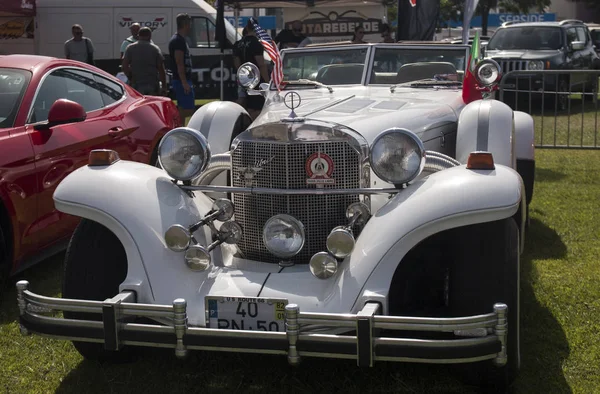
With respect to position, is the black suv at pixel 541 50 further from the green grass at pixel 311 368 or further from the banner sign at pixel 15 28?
the green grass at pixel 311 368

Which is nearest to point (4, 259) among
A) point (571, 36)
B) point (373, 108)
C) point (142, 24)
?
point (373, 108)

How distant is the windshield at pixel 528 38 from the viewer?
655 inches

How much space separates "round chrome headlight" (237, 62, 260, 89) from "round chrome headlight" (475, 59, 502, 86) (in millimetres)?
1611

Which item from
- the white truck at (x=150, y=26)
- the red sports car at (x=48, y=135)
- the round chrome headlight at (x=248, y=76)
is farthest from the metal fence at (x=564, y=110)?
the red sports car at (x=48, y=135)

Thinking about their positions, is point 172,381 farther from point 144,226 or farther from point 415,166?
point 415,166

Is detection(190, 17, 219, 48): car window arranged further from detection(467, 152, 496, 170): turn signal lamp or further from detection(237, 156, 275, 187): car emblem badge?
detection(467, 152, 496, 170): turn signal lamp

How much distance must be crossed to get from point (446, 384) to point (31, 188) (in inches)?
115

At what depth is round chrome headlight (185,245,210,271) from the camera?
12.0 ft

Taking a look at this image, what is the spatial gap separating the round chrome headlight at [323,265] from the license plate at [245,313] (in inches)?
10.0

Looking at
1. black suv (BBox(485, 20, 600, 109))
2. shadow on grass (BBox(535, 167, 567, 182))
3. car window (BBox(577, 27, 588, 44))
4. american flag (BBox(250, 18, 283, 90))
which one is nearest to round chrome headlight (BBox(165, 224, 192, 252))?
american flag (BBox(250, 18, 283, 90))

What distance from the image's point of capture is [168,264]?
12.1 feet

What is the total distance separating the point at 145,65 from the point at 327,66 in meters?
5.12

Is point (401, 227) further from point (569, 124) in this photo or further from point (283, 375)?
point (569, 124)

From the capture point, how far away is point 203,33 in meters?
17.0
